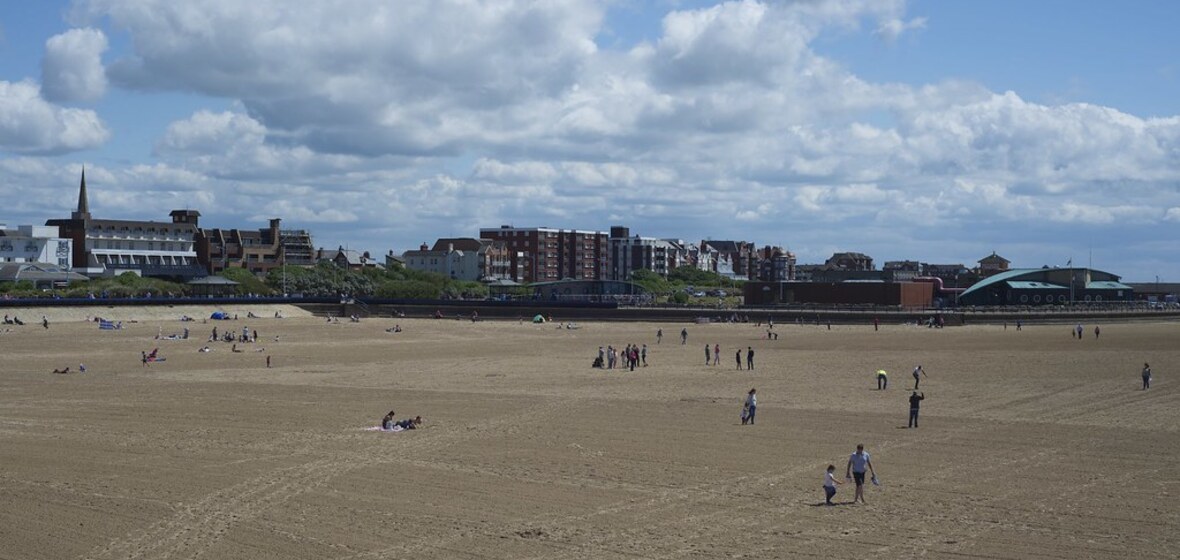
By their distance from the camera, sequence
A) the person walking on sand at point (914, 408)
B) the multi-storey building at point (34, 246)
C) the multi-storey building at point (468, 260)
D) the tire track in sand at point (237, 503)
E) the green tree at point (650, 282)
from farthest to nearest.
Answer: the multi-storey building at point (468, 260)
the green tree at point (650, 282)
the multi-storey building at point (34, 246)
the person walking on sand at point (914, 408)
the tire track in sand at point (237, 503)

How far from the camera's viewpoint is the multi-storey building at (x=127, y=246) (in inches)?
4820

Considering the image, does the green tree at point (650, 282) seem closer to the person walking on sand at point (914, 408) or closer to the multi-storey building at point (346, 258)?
the multi-storey building at point (346, 258)

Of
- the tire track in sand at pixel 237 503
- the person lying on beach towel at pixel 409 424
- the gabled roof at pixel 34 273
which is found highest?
the gabled roof at pixel 34 273

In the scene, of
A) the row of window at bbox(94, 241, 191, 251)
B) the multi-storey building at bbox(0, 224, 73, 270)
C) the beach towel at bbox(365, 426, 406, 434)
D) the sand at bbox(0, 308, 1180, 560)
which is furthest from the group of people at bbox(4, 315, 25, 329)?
the beach towel at bbox(365, 426, 406, 434)

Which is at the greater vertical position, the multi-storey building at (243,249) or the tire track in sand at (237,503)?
the multi-storey building at (243,249)

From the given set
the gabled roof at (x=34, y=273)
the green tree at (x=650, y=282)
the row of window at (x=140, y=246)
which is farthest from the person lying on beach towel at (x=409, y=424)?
the green tree at (x=650, y=282)

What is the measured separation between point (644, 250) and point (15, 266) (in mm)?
101096

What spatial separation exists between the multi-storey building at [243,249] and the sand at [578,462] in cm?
9292

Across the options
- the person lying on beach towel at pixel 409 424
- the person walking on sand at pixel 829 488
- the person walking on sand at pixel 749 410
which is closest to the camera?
the person walking on sand at pixel 829 488

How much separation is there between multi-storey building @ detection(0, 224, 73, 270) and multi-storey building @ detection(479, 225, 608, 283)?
6874 cm

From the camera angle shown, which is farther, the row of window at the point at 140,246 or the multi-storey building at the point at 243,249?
the multi-storey building at the point at 243,249

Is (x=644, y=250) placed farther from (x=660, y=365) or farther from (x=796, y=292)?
(x=660, y=365)

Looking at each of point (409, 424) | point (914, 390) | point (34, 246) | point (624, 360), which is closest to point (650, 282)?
point (34, 246)

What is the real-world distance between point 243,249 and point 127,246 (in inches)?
630
